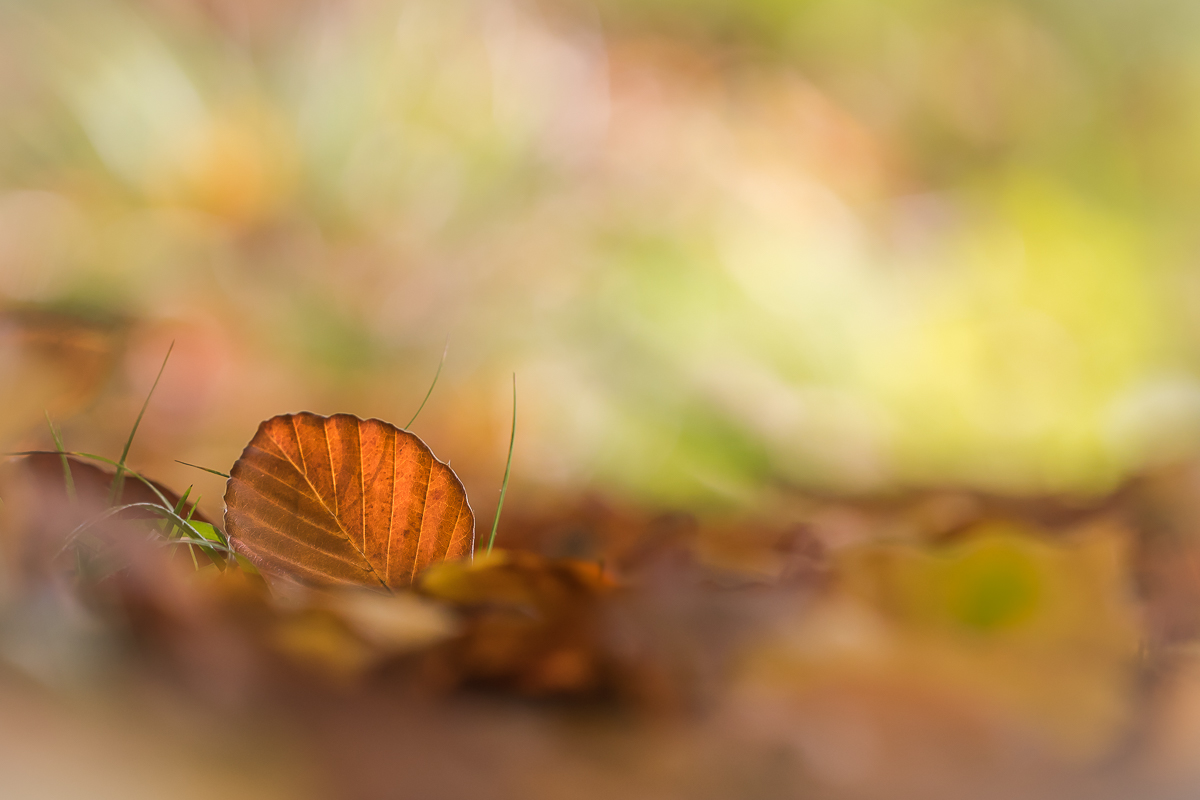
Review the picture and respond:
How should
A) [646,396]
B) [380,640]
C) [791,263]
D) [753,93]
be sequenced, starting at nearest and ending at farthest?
[380,640]
[646,396]
[791,263]
[753,93]

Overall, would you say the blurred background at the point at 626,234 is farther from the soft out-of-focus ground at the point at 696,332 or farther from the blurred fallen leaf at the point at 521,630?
the blurred fallen leaf at the point at 521,630

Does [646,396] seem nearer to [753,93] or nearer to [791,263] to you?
[791,263]

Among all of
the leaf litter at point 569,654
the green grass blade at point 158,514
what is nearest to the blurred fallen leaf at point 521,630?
the leaf litter at point 569,654

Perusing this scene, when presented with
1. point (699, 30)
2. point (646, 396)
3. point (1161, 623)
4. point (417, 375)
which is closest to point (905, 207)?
point (699, 30)

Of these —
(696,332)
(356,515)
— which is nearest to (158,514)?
(356,515)

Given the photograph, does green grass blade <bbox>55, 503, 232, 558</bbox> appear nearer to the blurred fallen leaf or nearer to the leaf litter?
the leaf litter

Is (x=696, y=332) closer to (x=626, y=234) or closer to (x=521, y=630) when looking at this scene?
(x=626, y=234)
